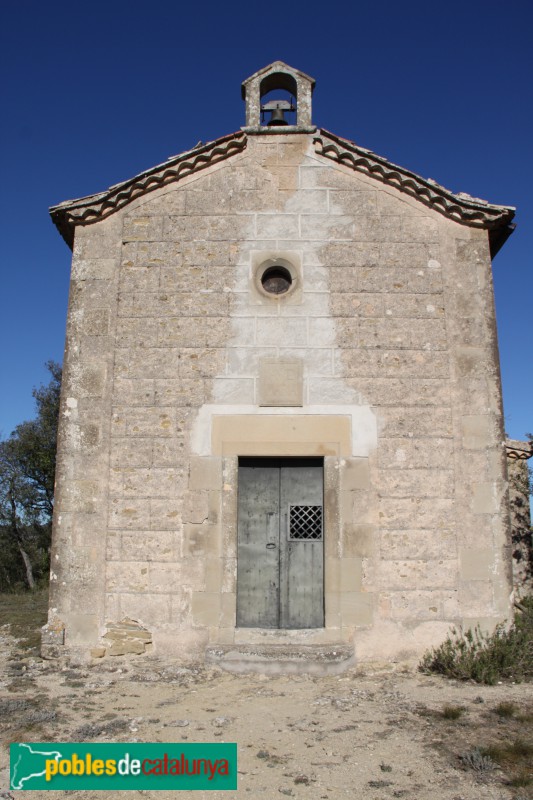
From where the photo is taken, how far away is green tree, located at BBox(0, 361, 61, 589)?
60.8 feet

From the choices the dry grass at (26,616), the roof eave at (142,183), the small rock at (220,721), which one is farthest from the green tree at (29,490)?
the small rock at (220,721)

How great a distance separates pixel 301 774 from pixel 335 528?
11.3 ft

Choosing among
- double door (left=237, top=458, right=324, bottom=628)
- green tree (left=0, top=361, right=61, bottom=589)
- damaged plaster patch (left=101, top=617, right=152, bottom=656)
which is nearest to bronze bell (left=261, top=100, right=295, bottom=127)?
double door (left=237, top=458, right=324, bottom=628)

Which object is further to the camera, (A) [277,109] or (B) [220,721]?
(A) [277,109]

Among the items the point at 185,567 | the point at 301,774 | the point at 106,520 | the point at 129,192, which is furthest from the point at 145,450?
the point at 301,774

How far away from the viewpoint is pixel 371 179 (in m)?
8.81

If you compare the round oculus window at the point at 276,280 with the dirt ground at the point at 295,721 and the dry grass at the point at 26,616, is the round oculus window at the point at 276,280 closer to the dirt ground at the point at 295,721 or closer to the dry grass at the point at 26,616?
the dirt ground at the point at 295,721

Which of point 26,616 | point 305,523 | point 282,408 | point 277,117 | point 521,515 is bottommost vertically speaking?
point 26,616

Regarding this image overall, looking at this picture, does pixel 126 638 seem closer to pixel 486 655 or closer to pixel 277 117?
pixel 486 655

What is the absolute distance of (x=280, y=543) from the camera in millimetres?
7980

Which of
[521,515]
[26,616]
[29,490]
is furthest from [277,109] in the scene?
[29,490]

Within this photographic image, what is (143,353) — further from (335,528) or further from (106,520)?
(335,528)

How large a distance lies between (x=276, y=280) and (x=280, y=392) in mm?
1584

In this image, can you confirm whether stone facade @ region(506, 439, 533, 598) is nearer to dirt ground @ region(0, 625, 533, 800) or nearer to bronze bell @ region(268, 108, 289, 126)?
dirt ground @ region(0, 625, 533, 800)
